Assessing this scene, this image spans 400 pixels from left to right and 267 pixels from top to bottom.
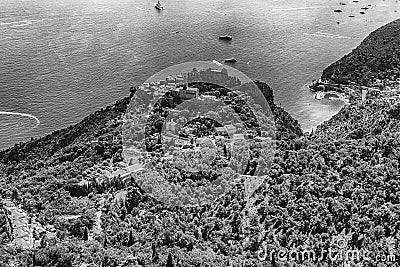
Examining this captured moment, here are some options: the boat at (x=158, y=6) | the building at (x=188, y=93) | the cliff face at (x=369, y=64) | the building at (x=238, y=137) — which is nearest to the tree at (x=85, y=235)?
the building at (x=238, y=137)

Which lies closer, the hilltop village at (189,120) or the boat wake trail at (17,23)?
the hilltop village at (189,120)

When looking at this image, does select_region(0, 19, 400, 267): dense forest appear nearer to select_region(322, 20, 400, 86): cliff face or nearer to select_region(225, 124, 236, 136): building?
select_region(225, 124, 236, 136): building

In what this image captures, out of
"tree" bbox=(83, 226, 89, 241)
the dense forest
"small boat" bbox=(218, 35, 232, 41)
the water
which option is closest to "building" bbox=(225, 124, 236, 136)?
the dense forest

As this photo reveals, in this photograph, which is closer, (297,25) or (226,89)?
(226,89)

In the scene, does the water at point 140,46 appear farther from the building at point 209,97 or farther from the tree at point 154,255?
the tree at point 154,255

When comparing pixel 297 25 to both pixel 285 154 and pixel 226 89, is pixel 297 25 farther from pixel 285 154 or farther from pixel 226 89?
pixel 285 154

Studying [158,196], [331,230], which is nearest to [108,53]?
[158,196]

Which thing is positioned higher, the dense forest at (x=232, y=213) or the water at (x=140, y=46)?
the dense forest at (x=232, y=213)
